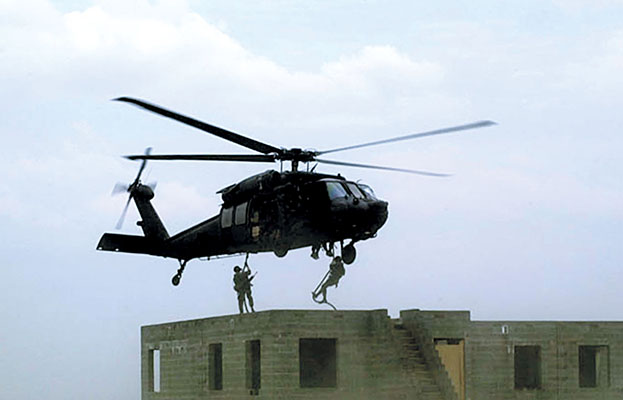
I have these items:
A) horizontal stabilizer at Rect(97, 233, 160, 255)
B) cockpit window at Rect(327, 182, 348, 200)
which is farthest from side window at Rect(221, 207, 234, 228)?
horizontal stabilizer at Rect(97, 233, 160, 255)

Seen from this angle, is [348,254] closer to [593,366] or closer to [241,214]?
[241,214]

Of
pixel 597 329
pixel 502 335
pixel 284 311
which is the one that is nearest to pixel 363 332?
pixel 284 311

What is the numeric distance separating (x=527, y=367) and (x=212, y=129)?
520 inches

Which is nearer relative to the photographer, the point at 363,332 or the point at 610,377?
the point at 363,332

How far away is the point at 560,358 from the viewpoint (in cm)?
3881

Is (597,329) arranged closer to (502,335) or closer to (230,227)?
(502,335)

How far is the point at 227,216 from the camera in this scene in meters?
37.8

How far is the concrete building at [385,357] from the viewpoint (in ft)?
117

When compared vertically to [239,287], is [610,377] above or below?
below

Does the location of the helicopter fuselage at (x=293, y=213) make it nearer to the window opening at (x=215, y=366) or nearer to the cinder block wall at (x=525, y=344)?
the window opening at (x=215, y=366)

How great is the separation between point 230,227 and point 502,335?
8848 mm

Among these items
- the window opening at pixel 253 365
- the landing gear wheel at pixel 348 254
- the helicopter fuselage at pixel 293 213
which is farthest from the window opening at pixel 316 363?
the helicopter fuselage at pixel 293 213

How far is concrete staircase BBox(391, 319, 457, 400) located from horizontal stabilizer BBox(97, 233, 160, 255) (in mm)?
9178

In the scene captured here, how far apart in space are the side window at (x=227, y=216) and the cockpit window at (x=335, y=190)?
3.68 metres
